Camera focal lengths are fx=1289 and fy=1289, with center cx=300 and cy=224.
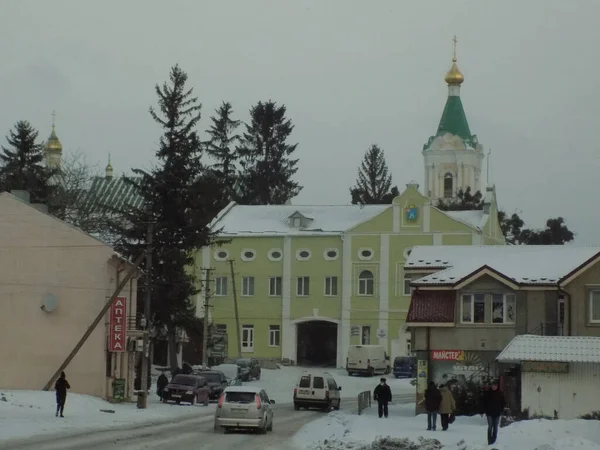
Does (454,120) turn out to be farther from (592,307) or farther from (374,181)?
(592,307)

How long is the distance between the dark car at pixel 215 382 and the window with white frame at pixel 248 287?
106ft

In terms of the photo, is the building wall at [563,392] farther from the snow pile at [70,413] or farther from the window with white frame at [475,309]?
the snow pile at [70,413]

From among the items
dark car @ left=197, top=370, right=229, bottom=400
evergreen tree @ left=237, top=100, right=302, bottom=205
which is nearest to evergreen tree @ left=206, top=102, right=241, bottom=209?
evergreen tree @ left=237, top=100, right=302, bottom=205

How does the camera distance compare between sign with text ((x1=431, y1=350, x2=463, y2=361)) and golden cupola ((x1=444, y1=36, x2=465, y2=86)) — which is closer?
sign with text ((x1=431, y1=350, x2=463, y2=361))

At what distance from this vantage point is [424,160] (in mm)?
142875

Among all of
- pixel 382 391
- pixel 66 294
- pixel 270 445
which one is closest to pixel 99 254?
pixel 66 294

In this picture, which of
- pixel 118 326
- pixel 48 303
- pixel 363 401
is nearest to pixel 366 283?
pixel 118 326

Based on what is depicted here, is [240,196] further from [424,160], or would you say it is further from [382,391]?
[382,391]

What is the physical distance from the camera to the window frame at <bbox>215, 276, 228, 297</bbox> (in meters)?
93.8

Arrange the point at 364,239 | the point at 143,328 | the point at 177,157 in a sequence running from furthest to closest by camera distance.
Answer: the point at 364,239 → the point at 177,157 → the point at 143,328

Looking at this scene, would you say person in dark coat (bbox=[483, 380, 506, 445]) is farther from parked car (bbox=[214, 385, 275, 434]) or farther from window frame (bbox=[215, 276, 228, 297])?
window frame (bbox=[215, 276, 228, 297])

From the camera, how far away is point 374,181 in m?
131

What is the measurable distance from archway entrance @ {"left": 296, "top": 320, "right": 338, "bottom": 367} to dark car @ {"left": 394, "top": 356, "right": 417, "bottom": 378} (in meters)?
11.3

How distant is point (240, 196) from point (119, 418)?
79537 millimetres
